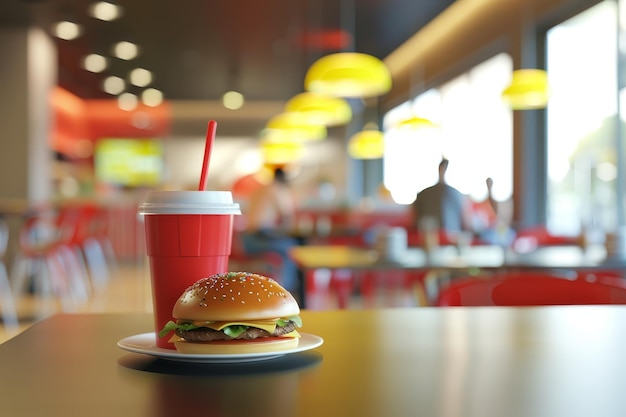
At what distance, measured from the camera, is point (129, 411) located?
0.59 metres

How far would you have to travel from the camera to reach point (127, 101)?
14555mm

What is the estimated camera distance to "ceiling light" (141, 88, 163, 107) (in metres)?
13.3

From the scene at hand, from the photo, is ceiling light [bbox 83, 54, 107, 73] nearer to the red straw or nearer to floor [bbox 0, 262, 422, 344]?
floor [bbox 0, 262, 422, 344]

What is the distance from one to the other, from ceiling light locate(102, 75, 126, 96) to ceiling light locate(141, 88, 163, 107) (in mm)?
428

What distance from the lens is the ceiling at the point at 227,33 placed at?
7816 mm

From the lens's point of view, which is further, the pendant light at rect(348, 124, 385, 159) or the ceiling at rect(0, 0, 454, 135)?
the pendant light at rect(348, 124, 385, 159)

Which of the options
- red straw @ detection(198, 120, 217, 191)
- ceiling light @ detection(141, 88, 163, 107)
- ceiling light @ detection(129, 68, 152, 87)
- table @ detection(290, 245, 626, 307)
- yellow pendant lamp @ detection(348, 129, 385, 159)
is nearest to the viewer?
red straw @ detection(198, 120, 217, 191)

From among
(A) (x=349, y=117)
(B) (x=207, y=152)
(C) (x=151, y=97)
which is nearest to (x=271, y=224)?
(A) (x=349, y=117)

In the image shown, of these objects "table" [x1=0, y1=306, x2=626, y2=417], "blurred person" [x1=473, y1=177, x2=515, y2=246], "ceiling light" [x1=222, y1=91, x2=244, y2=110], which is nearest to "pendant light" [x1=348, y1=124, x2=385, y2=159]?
"blurred person" [x1=473, y1=177, x2=515, y2=246]

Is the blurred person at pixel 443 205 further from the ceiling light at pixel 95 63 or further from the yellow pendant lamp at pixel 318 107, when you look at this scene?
the ceiling light at pixel 95 63

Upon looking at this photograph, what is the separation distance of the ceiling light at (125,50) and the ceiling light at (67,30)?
62 centimetres

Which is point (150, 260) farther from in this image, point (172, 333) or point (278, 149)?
point (278, 149)

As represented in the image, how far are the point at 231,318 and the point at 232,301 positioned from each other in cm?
2

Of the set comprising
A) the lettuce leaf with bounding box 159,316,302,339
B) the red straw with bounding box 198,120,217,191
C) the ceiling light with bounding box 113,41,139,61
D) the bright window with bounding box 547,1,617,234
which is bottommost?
the lettuce leaf with bounding box 159,316,302,339
